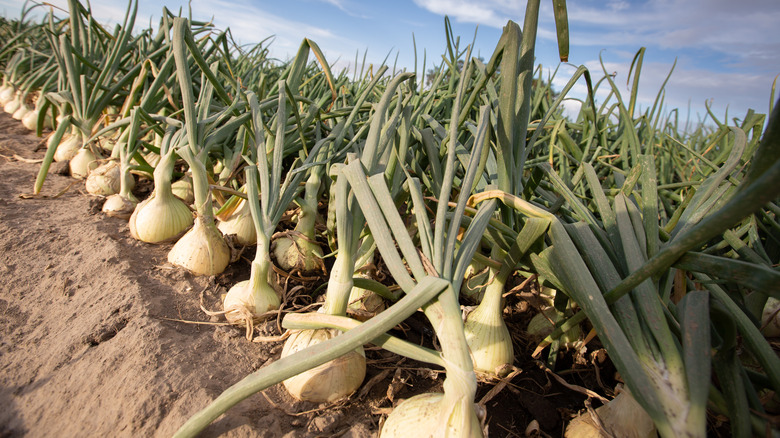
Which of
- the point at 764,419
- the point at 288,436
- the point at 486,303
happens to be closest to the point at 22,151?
the point at 288,436

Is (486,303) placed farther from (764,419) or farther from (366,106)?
(366,106)

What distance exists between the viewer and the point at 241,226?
144 centimetres

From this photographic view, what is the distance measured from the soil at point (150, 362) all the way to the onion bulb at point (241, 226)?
107 mm

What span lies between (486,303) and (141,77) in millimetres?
1840

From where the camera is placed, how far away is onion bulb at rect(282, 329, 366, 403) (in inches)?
33.5

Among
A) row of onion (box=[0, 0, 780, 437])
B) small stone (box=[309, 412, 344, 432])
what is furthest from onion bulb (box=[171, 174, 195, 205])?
small stone (box=[309, 412, 344, 432])

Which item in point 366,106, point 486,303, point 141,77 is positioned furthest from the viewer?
point 141,77

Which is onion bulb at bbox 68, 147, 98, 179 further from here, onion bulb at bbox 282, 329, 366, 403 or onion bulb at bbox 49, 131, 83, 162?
onion bulb at bbox 282, 329, 366, 403

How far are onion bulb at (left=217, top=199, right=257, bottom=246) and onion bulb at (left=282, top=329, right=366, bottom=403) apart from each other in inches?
26.2

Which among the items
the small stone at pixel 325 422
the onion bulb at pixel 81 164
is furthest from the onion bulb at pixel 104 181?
the small stone at pixel 325 422

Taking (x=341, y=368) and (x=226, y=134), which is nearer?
(x=341, y=368)

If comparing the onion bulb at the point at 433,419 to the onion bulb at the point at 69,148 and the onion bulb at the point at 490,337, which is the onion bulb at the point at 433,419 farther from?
the onion bulb at the point at 69,148

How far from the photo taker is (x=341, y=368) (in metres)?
0.86

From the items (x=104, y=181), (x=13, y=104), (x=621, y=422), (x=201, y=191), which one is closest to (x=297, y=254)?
(x=201, y=191)
